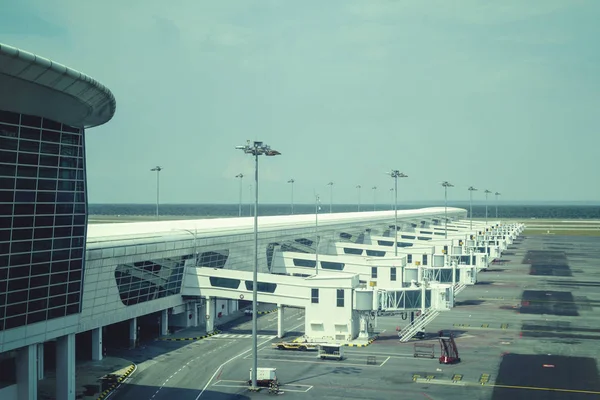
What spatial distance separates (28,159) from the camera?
4375 cm

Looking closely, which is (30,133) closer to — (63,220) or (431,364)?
(63,220)

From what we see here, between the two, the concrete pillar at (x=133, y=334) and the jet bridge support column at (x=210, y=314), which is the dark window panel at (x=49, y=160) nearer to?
the concrete pillar at (x=133, y=334)

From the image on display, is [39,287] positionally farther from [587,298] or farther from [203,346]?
[587,298]

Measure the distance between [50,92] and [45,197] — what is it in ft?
24.6

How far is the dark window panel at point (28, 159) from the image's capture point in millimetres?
43125

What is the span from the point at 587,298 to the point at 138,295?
64.6m

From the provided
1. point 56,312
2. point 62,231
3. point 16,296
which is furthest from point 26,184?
point 56,312

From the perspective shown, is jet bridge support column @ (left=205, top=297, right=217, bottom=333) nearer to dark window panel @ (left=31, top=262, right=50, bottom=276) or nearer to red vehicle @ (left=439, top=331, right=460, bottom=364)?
red vehicle @ (left=439, top=331, right=460, bottom=364)

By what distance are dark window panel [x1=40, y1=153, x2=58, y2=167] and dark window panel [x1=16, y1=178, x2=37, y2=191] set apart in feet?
4.78

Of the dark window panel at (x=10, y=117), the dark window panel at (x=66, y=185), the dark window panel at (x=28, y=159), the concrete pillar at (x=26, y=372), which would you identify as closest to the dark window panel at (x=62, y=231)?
the dark window panel at (x=66, y=185)

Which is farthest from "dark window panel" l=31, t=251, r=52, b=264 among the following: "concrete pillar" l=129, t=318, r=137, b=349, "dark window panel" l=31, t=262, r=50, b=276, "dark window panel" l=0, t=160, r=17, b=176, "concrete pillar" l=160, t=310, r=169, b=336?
"concrete pillar" l=160, t=310, r=169, b=336

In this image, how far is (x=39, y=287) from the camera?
46344 millimetres

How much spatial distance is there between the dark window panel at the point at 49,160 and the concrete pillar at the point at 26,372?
12.3 metres

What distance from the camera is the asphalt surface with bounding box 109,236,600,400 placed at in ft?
169
